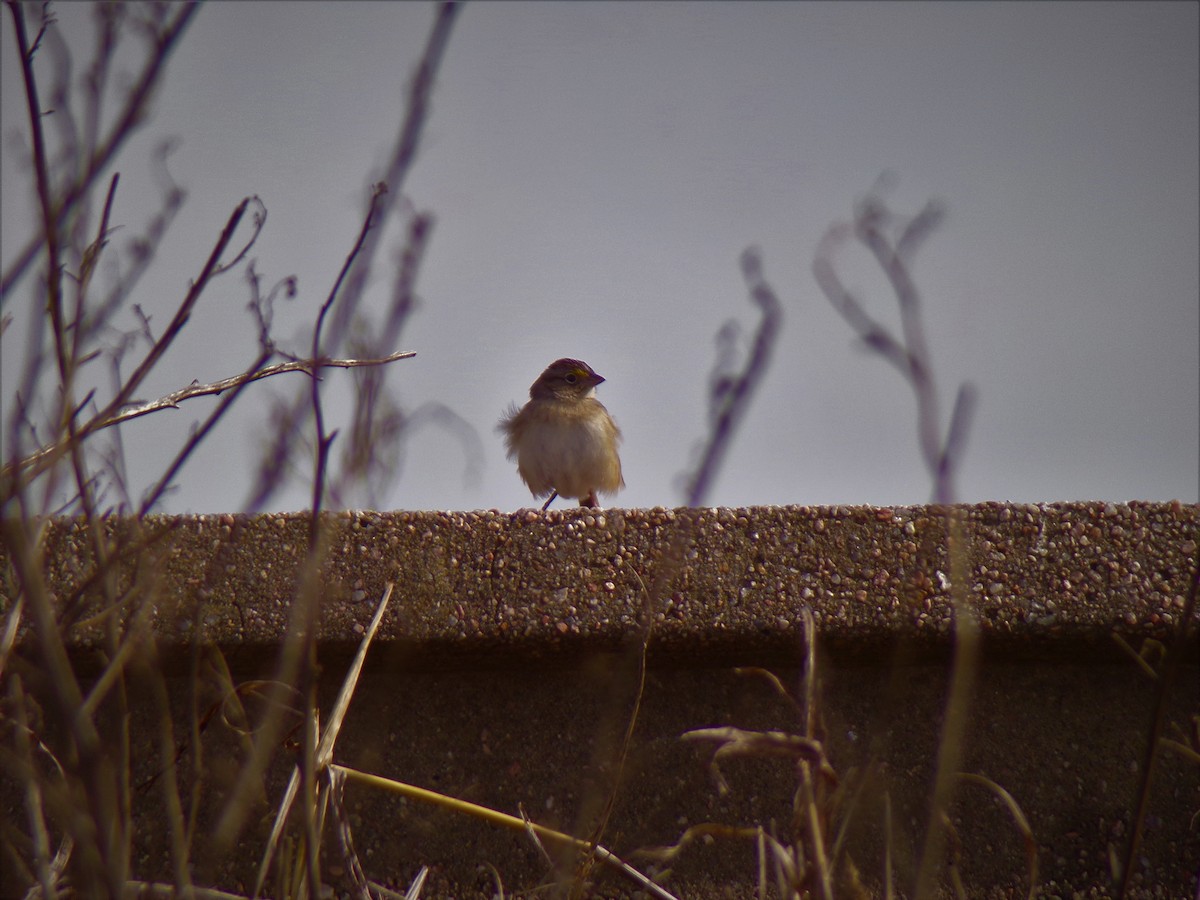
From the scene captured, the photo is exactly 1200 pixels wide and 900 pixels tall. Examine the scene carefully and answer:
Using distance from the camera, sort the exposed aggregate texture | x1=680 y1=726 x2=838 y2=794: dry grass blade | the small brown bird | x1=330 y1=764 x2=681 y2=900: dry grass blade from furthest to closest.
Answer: the small brown bird < the exposed aggregate texture < x1=330 y1=764 x2=681 y2=900: dry grass blade < x1=680 y1=726 x2=838 y2=794: dry grass blade

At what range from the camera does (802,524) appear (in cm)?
204

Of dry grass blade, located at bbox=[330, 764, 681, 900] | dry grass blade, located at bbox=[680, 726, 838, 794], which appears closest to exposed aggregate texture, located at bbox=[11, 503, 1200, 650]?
dry grass blade, located at bbox=[330, 764, 681, 900]

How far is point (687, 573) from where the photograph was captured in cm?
200

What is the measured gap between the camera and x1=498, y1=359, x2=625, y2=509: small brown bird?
5.67 meters

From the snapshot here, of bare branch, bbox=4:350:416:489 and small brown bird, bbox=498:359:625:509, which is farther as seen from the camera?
small brown bird, bbox=498:359:625:509

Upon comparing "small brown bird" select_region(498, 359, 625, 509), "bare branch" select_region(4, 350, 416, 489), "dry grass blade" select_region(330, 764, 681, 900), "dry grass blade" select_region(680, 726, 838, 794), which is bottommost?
"dry grass blade" select_region(330, 764, 681, 900)

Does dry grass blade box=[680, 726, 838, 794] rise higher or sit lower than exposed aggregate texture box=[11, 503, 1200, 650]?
lower

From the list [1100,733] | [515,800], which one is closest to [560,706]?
[515,800]

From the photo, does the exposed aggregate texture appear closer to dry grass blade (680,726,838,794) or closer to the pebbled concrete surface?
the pebbled concrete surface

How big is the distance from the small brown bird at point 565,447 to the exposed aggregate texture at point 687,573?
140 inches

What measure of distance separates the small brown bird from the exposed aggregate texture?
3.55m

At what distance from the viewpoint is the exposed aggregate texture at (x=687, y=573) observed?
76.7 inches

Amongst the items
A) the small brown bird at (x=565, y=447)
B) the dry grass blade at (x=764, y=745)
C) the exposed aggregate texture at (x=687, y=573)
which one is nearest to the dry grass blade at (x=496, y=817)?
the dry grass blade at (x=764, y=745)

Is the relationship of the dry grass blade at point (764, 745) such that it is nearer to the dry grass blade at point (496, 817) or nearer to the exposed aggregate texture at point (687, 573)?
the dry grass blade at point (496, 817)
